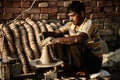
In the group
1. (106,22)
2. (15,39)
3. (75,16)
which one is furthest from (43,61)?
(106,22)

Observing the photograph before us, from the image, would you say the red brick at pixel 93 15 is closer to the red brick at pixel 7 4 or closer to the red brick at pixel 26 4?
the red brick at pixel 26 4

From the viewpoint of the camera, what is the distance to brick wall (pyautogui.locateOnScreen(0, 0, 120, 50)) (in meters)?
6.53

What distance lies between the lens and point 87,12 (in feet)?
23.0

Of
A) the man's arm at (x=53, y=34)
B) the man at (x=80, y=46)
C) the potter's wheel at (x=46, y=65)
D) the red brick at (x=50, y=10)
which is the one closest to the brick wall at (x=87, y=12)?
the red brick at (x=50, y=10)

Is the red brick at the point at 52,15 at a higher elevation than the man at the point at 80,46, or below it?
higher

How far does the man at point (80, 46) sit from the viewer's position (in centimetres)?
493

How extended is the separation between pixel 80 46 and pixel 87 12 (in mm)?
2176

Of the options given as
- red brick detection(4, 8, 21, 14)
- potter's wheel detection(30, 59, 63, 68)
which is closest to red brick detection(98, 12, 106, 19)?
red brick detection(4, 8, 21, 14)

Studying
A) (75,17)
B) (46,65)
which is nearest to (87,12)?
(75,17)

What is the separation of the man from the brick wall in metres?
1.61

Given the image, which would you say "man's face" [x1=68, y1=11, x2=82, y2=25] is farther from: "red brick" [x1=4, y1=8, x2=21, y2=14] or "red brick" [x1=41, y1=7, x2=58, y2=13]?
"red brick" [x1=4, y1=8, x2=21, y2=14]

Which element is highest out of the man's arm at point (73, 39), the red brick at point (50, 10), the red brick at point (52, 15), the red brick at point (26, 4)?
the red brick at point (26, 4)

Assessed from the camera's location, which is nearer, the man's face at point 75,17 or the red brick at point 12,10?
the man's face at point 75,17

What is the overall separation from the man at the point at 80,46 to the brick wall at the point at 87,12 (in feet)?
5.30
